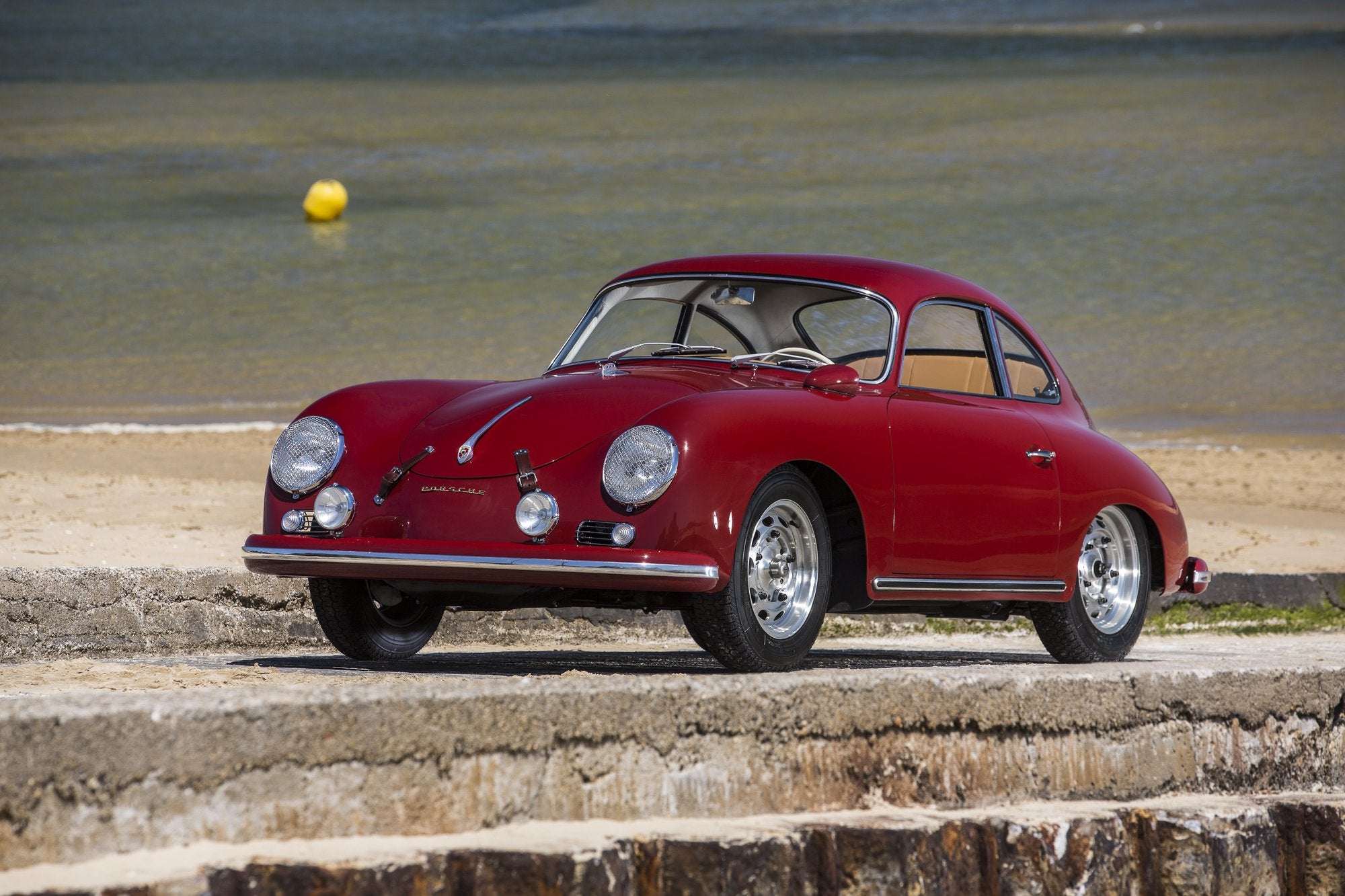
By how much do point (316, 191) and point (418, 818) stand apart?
3824cm

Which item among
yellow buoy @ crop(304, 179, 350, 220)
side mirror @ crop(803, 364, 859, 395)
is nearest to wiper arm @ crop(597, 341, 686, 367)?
side mirror @ crop(803, 364, 859, 395)

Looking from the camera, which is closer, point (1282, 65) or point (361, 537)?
point (361, 537)

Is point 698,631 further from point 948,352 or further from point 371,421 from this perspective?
point 948,352

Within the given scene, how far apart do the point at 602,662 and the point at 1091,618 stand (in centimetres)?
186

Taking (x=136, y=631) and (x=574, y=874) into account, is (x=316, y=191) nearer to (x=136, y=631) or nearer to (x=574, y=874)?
(x=136, y=631)

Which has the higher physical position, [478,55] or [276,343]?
[478,55]

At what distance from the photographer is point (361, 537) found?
16.9 feet

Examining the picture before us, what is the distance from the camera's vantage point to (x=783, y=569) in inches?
201

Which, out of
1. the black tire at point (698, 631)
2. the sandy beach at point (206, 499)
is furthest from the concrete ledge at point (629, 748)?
the sandy beach at point (206, 499)

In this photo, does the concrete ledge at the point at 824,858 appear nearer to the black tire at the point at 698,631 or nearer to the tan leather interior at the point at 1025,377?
the black tire at the point at 698,631

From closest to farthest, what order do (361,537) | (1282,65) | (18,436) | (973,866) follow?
(973,866) → (361,537) → (18,436) → (1282,65)

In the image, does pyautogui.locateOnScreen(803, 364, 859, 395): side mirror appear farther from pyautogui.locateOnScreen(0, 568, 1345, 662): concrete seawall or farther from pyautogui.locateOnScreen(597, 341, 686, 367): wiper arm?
pyautogui.locateOnScreen(0, 568, 1345, 662): concrete seawall

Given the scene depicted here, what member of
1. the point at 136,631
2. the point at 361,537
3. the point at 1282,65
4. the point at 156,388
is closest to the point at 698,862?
the point at 361,537

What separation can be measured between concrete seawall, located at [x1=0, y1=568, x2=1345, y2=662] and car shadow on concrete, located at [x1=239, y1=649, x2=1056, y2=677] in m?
0.52
